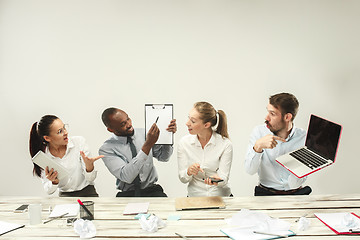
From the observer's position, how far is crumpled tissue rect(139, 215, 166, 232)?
7.32ft

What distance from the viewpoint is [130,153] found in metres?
3.54

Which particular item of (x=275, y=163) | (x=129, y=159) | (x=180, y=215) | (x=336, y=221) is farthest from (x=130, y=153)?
(x=336, y=221)

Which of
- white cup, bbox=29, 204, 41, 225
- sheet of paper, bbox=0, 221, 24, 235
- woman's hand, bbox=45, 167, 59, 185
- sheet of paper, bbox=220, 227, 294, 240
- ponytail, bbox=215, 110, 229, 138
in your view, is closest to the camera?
sheet of paper, bbox=220, 227, 294, 240

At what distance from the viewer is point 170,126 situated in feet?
11.3

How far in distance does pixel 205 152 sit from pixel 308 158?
865mm

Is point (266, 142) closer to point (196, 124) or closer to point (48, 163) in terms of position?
point (196, 124)

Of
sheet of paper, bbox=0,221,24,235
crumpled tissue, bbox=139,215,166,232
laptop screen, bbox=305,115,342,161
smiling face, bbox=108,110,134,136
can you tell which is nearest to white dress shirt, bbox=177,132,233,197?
smiling face, bbox=108,110,134,136

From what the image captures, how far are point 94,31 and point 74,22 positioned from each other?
24 cm

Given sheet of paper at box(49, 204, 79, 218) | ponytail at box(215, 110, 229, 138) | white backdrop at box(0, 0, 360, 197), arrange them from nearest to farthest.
→ sheet of paper at box(49, 204, 79, 218) → ponytail at box(215, 110, 229, 138) → white backdrop at box(0, 0, 360, 197)

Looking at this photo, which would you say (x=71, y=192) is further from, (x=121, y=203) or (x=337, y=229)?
(x=337, y=229)

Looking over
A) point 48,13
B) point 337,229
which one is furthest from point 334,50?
point 48,13

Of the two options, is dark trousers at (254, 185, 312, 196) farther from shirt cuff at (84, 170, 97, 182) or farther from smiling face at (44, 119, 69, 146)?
smiling face at (44, 119, 69, 146)

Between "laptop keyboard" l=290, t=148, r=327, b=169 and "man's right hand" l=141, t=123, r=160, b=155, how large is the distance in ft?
3.88

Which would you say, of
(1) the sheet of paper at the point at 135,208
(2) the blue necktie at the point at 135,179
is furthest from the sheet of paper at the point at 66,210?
(2) the blue necktie at the point at 135,179
